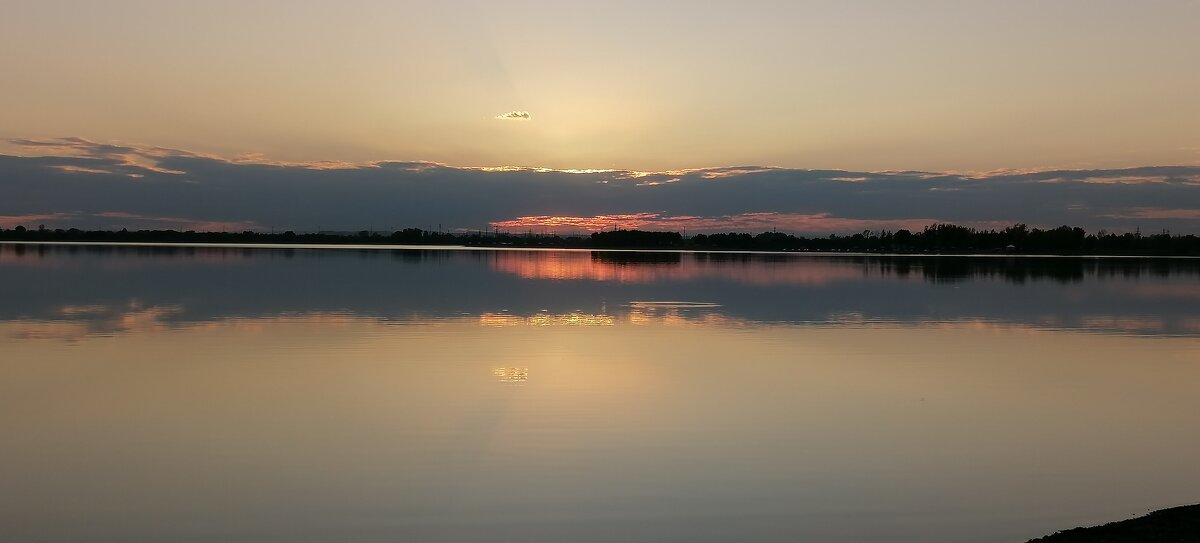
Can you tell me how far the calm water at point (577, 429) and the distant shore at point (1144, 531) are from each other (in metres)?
0.53

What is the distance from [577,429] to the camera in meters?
11.0

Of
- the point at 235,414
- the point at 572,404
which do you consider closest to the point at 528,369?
the point at 572,404

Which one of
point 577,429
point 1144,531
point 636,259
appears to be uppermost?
point 1144,531

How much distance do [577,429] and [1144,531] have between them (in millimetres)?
6098

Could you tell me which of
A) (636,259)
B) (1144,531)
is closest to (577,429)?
(1144,531)

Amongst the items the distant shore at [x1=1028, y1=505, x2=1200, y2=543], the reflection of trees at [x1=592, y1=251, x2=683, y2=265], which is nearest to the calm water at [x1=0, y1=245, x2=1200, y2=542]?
Result: the distant shore at [x1=1028, y1=505, x2=1200, y2=543]

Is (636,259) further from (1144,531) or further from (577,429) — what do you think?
(1144,531)

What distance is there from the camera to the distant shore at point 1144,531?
6645mm

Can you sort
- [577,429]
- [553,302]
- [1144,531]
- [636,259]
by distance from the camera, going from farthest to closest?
[636,259] → [553,302] → [577,429] → [1144,531]

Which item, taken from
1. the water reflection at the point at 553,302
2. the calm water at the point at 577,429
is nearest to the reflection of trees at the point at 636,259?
the water reflection at the point at 553,302

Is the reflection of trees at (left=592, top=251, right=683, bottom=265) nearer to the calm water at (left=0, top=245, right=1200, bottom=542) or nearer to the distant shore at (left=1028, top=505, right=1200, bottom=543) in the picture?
the calm water at (left=0, top=245, right=1200, bottom=542)

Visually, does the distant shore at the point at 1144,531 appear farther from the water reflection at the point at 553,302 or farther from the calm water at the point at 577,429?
the water reflection at the point at 553,302

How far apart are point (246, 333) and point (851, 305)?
20626mm

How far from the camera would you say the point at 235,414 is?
11391mm
